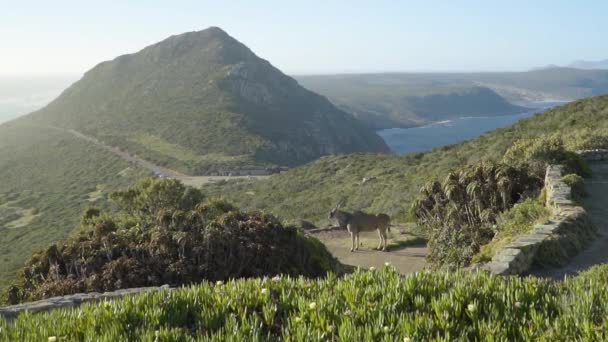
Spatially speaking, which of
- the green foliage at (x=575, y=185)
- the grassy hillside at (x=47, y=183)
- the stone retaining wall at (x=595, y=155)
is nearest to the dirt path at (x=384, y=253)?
the green foliage at (x=575, y=185)

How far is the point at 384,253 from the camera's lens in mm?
15984

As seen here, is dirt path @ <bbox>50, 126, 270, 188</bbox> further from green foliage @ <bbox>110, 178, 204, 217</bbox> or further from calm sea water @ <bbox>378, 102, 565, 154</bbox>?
calm sea water @ <bbox>378, 102, 565, 154</bbox>

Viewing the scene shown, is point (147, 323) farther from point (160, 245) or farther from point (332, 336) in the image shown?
point (160, 245)

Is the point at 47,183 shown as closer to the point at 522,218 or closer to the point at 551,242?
the point at 522,218

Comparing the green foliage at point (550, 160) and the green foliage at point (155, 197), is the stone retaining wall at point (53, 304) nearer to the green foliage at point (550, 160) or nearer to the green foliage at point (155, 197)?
the green foliage at point (550, 160)

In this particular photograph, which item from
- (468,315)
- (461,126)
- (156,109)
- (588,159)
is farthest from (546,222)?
(461,126)

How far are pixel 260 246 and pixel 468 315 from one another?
614 centimetres

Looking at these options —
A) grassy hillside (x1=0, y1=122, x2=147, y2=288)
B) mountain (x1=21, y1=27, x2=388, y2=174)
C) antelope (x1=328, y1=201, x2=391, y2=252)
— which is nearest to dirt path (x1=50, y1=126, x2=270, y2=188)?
mountain (x1=21, y1=27, x2=388, y2=174)

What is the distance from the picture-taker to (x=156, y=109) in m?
106

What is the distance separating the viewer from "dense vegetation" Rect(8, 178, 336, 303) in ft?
29.2

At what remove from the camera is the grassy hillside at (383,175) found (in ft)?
108

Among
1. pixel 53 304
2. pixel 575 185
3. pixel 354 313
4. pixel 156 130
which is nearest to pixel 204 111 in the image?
pixel 156 130

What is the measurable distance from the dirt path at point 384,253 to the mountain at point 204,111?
175ft

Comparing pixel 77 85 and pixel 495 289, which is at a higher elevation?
pixel 77 85
